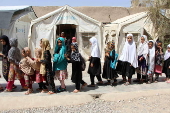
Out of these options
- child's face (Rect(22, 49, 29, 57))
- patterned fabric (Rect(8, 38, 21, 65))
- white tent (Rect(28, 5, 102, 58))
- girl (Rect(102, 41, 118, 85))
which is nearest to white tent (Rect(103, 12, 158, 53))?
white tent (Rect(28, 5, 102, 58))

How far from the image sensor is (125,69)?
487cm

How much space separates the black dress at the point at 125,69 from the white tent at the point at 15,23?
7198 mm

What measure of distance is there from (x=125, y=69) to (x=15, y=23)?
7.80m

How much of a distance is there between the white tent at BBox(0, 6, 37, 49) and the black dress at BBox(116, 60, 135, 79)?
23.6 feet

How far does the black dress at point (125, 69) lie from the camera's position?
15.8 feet

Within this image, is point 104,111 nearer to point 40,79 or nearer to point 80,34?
point 40,79

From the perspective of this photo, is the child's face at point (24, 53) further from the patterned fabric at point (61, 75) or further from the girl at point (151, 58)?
the girl at point (151, 58)

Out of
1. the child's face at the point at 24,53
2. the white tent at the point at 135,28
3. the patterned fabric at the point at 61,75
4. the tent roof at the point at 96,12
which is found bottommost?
the patterned fabric at the point at 61,75

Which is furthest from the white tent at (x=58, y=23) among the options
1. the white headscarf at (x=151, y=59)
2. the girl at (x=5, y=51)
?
the girl at (x=5, y=51)

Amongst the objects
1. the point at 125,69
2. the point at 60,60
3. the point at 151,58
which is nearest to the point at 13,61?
the point at 60,60

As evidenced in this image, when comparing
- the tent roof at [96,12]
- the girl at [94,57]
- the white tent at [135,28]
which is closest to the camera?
the girl at [94,57]

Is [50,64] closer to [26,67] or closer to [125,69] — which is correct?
[26,67]

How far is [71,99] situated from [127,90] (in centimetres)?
154

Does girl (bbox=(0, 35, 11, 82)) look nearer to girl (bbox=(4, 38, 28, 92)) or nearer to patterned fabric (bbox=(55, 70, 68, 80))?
girl (bbox=(4, 38, 28, 92))
